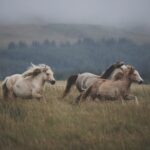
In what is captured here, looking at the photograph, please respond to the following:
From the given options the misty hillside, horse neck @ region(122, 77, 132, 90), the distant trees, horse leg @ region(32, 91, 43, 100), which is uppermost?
the misty hillside

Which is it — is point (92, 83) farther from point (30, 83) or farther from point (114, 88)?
point (30, 83)

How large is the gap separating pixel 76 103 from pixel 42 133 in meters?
1.56

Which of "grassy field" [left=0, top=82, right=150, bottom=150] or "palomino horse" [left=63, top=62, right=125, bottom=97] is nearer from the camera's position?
"grassy field" [left=0, top=82, right=150, bottom=150]

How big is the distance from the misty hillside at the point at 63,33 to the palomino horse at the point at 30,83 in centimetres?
86

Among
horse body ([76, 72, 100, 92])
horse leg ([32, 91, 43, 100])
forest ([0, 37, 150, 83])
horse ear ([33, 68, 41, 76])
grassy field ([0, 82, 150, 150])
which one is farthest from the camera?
horse body ([76, 72, 100, 92])

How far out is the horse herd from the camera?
573 centimetres

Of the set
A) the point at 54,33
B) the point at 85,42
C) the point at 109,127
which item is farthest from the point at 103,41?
the point at 109,127

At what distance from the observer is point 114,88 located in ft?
18.9

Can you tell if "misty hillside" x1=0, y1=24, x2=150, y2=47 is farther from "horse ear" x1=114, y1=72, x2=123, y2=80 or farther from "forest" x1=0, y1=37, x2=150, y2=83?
"horse ear" x1=114, y1=72, x2=123, y2=80

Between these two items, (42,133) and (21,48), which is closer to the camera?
(42,133)

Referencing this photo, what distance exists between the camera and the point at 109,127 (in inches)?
160

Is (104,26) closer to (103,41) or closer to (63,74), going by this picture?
(103,41)

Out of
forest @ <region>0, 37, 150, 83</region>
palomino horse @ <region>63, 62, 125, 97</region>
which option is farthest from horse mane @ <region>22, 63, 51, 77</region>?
palomino horse @ <region>63, 62, 125, 97</region>

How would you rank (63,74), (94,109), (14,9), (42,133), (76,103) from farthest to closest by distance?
1. (63,74)
2. (14,9)
3. (76,103)
4. (94,109)
5. (42,133)
